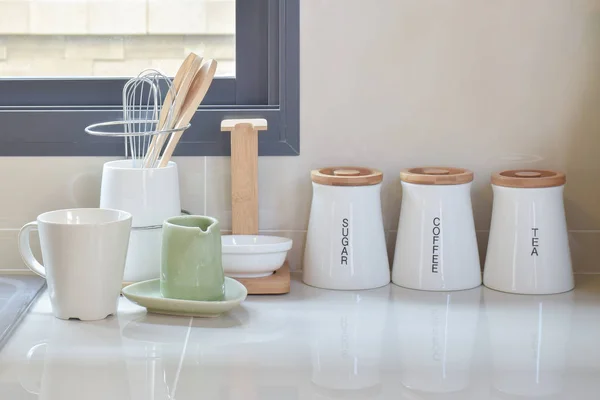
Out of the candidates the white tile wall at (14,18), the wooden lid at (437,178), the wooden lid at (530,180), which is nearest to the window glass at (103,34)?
the white tile wall at (14,18)

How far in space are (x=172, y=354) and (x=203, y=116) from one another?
0.52m

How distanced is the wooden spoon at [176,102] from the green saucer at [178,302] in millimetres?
212

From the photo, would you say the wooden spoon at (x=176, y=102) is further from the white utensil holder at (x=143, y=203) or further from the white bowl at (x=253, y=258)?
the white bowl at (x=253, y=258)

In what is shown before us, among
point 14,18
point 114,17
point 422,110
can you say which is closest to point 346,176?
point 422,110

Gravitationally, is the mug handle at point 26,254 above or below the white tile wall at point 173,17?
below

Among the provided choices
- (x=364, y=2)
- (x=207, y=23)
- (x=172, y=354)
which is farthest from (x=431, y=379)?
(x=207, y=23)

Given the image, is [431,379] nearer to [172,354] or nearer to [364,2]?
[172,354]

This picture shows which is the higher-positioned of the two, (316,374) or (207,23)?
(207,23)

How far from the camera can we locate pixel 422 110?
146 cm

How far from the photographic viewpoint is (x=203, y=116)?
1459 millimetres

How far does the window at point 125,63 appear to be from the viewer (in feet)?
4.77

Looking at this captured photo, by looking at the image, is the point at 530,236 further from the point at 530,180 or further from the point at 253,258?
the point at 253,258

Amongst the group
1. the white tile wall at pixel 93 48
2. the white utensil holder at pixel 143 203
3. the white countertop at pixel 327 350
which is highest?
the white tile wall at pixel 93 48

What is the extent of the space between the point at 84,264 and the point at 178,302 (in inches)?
5.5
